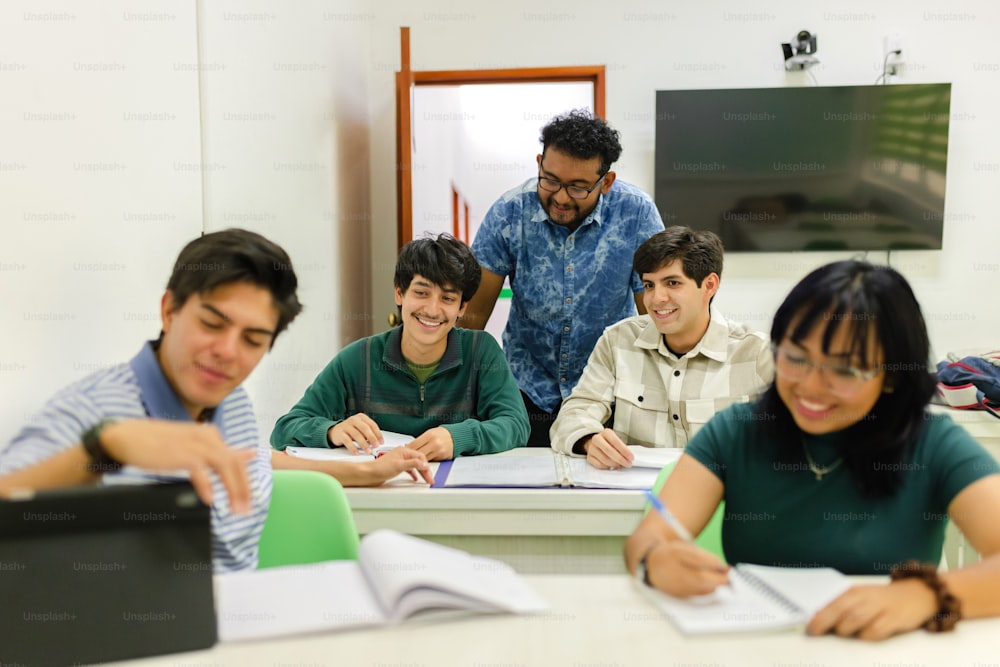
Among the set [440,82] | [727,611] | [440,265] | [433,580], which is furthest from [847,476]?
[440,82]

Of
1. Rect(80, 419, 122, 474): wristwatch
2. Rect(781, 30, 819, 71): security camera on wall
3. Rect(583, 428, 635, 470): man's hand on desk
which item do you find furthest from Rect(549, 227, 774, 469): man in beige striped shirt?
Rect(781, 30, 819, 71): security camera on wall

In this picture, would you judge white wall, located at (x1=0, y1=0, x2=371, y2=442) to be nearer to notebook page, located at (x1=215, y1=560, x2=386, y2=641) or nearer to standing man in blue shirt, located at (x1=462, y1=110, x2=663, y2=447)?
notebook page, located at (x1=215, y1=560, x2=386, y2=641)

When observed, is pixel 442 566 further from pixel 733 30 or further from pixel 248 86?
pixel 733 30

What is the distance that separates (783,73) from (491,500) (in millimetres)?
2661

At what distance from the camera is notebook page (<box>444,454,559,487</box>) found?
1469 millimetres

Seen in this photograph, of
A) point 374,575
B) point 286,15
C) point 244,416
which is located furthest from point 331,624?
point 286,15

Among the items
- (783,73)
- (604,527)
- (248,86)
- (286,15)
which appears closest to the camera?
(604,527)

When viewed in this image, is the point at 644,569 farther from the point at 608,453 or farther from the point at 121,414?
the point at 608,453

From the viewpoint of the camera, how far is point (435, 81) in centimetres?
331

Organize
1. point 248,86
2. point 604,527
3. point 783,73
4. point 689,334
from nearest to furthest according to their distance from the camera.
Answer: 1. point 604,527
2. point 248,86
3. point 689,334
4. point 783,73

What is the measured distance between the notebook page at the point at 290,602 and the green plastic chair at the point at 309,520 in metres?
0.19

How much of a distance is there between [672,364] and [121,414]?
140 centimetres

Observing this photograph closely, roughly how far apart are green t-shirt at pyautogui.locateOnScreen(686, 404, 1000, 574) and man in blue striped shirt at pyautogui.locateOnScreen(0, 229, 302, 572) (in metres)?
0.65

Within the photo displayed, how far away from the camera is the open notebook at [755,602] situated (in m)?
0.78
